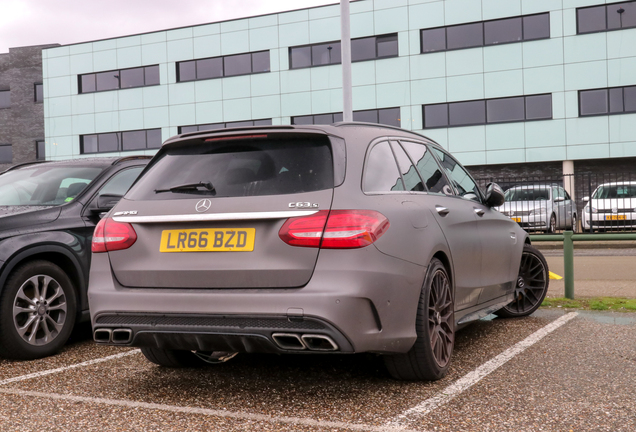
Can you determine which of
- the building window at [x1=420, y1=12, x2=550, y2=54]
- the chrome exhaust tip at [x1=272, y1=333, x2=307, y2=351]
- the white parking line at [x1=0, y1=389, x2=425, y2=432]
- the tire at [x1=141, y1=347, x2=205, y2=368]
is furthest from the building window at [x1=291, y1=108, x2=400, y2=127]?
the chrome exhaust tip at [x1=272, y1=333, x2=307, y2=351]

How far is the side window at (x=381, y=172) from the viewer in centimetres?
381

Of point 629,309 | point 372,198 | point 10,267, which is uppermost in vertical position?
point 372,198

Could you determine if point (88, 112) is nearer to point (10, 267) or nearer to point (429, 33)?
point (429, 33)

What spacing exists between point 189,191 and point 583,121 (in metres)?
28.3

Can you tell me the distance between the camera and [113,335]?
3.76m

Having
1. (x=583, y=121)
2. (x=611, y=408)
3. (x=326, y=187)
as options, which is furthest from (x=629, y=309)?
(x=583, y=121)

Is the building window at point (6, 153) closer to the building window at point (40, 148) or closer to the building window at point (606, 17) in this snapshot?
the building window at point (40, 148)

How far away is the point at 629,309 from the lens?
7.03 meters

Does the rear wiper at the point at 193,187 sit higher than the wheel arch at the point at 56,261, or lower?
higher

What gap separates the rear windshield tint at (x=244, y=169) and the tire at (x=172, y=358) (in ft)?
3.98

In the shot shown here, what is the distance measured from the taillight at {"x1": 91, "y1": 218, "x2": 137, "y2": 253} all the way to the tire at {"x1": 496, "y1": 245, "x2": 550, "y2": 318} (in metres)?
4.12

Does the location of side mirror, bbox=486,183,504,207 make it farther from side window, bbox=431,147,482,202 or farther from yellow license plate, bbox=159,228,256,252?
yellow license plate, bbox=159,228,256,252

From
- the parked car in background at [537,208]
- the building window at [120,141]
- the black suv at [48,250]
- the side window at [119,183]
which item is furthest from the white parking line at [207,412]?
the building window at [120,141]

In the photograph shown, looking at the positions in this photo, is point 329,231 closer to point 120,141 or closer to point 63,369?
point 63,369
